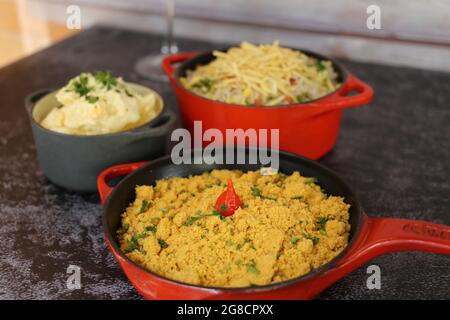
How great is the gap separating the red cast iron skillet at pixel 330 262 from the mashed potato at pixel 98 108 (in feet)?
0.42

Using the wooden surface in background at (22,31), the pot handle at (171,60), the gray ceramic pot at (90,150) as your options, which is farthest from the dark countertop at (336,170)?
the wooden surface in background at (22,31)

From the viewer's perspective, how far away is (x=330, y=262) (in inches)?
26.9

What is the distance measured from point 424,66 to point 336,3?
32 cm

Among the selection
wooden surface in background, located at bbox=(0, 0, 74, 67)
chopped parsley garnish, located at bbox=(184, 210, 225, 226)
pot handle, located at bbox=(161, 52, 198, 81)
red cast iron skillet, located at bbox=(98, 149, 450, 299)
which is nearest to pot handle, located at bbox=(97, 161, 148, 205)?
red cast iron skillet, located at bbox=(98, 149, 450, 299)

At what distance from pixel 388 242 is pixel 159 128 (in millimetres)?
438

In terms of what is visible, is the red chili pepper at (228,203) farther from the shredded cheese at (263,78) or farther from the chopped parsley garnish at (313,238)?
the shredded cheese at (263,78)

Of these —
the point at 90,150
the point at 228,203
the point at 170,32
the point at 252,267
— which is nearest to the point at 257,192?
the point at 228,203

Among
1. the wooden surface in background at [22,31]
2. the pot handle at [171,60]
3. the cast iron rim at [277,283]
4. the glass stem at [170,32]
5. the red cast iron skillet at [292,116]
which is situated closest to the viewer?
the cast iron rim at [277,283]

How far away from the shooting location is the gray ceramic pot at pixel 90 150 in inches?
37.6

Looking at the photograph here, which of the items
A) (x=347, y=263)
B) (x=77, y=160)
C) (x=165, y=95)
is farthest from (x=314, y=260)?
(x=165, y=95)

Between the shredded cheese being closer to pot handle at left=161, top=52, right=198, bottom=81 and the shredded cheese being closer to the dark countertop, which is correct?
pot handle at left=161, top=52, right=198, bottom=81

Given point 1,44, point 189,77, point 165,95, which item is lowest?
point 1,44

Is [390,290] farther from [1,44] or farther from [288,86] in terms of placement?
[1,44]

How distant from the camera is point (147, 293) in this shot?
71cm
